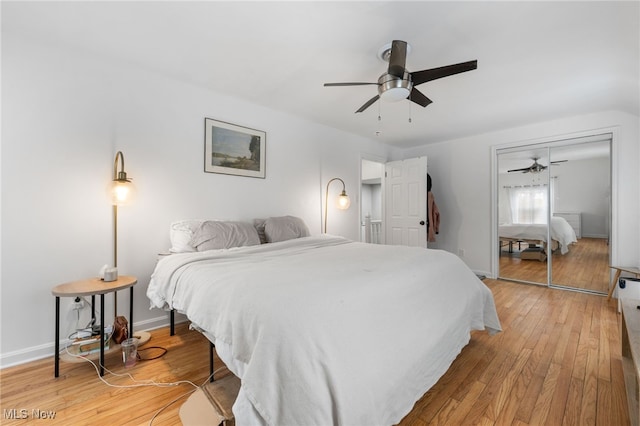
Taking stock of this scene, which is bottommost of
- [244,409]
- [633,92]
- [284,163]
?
[244,409]

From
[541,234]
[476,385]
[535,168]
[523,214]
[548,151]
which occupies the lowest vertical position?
[476,385]

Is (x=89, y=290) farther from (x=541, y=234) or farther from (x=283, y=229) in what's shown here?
(x=541, y=234)

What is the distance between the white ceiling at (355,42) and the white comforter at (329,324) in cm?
164


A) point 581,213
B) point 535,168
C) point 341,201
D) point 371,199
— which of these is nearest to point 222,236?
point 341,201

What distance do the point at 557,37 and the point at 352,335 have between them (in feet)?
8.32

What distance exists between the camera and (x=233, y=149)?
309 centimetres

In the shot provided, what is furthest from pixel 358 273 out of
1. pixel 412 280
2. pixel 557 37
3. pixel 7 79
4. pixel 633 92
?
pixel 633 92

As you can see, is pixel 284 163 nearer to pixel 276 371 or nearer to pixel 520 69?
pixel 520 69

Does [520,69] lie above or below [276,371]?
above

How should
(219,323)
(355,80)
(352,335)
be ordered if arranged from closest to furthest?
(352,335) < (219,323) < (355,80)

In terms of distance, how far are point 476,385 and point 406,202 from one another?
340 centimetres

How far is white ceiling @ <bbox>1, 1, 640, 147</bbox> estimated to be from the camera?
1.72 metres

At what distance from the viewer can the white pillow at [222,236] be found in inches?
94.4

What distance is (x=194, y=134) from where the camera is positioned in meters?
2.81
